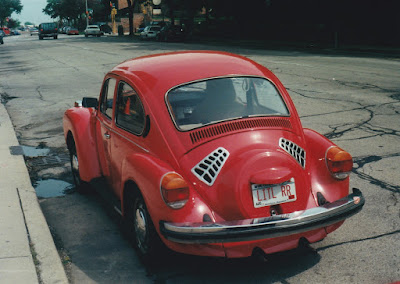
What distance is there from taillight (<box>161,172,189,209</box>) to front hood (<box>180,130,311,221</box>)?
160 mm

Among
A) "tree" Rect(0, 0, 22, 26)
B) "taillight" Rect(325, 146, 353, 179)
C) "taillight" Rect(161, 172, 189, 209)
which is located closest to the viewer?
"taillight" Rect(161, 172, 189, 209)

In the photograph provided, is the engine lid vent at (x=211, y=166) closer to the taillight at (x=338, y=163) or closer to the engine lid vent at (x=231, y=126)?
the engine lid vent at (x=231, y=126)

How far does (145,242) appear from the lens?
4.05m

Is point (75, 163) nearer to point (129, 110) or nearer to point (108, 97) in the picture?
point (108, 97)

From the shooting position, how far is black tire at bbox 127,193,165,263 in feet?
12.8

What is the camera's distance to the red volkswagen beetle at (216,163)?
11.9 ft

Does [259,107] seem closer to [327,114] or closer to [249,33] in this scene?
[327,114]

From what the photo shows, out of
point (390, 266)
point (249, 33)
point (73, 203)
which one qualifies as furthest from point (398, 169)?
point (249, 33)

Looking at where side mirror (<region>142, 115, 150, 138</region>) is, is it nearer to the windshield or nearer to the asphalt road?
the windshield

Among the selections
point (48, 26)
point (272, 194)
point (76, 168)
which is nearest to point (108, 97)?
point (76, 168)

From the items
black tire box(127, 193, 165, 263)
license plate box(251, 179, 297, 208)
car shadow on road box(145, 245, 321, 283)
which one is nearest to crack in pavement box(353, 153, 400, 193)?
car shadow on road box(145, 245, 321, 283)

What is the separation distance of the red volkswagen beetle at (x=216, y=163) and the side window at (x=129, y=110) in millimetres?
10

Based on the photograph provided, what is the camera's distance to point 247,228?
3.45 metres

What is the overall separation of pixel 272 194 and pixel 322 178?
1.98 ft
